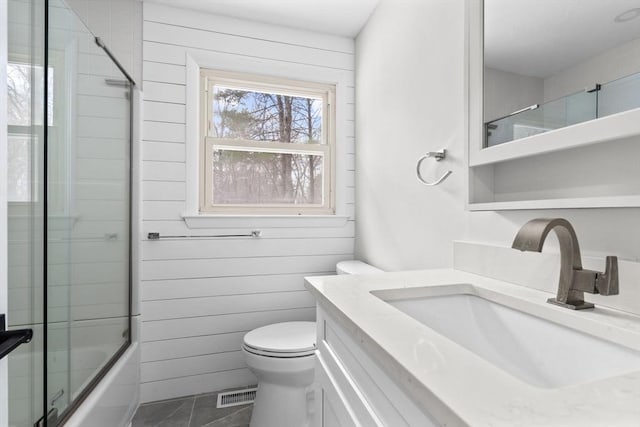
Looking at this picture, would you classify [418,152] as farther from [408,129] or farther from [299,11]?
[299,11]

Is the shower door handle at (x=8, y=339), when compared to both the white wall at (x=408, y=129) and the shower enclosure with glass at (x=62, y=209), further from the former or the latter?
the white wall at (x=408, y=129)

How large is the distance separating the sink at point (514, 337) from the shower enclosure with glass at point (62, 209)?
3.52ft

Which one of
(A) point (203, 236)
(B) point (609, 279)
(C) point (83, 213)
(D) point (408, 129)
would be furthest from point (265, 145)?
(B) point (609, 279)

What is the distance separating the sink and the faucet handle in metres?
0.06

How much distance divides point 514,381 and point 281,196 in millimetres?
1756

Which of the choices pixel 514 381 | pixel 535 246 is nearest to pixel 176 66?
pixel 535 246

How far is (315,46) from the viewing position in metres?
2.04

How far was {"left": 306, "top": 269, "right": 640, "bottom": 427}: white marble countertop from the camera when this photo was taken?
1.02 feet

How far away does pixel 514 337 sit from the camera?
72 cm

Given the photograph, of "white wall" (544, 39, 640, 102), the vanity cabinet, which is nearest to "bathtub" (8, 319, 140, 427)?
the vanity cabinet

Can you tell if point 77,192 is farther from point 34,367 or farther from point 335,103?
point 335,103

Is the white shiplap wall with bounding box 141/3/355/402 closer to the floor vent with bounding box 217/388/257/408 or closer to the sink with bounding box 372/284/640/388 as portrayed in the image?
the floor vent with bounding box 217/388/257/408

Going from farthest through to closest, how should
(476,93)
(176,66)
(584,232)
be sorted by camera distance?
(176,66)
(476,93)
(584,232)

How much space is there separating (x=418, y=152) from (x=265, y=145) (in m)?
1.00
